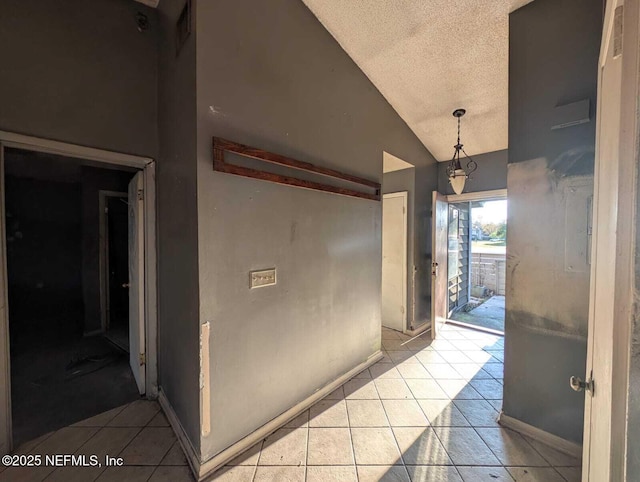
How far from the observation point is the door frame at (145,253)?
58.2 inches

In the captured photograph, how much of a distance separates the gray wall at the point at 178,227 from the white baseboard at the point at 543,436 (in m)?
2.10

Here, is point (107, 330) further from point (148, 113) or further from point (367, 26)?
point (367, 26)

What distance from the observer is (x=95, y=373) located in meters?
2.40

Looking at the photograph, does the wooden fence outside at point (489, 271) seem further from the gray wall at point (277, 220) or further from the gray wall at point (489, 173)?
the gray wall at point (277, 220)

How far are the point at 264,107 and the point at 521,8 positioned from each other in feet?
6.27

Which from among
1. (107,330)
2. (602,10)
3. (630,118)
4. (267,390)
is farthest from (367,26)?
(107,330)

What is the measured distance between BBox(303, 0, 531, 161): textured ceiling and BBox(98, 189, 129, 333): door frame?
3.56 m

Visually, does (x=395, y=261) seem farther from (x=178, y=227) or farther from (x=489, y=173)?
(x=178, y=227)

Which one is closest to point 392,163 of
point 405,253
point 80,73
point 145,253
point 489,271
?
point 405,253

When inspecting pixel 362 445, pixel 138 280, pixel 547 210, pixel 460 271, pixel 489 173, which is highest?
pixel 489 173

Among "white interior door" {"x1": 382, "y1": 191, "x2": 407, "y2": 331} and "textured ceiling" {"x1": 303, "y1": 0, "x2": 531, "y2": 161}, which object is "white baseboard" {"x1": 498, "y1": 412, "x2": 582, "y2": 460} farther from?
"textured ceiling" {"x1": 303, "y1": 0, "x2": 531, "y2": 161}

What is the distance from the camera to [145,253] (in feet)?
6.70

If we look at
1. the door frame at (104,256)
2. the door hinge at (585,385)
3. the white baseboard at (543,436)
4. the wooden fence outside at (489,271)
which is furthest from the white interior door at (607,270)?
the wooden fence outside at (489,271)

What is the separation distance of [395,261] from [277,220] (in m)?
2.37
